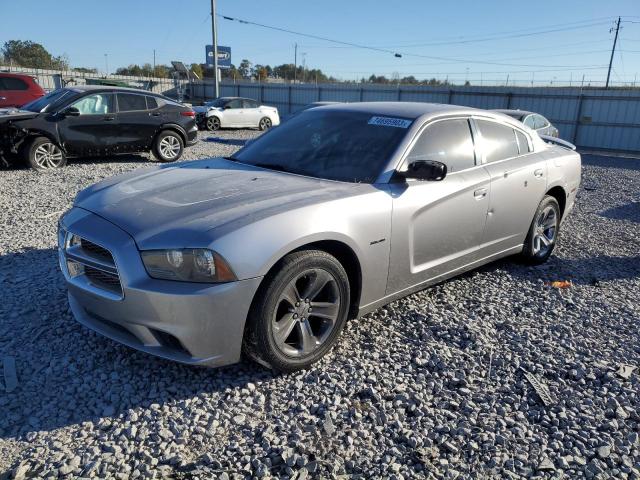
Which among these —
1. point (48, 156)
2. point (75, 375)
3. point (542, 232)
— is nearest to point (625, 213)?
point (542, 232)

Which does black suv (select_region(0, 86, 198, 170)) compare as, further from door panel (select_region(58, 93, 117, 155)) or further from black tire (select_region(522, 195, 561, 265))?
black tire (select_region(522, 195, 561, 265))

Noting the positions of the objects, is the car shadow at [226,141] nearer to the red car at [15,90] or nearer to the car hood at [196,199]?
the red car at [15,90]

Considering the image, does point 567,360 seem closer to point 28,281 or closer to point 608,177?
point 28,281

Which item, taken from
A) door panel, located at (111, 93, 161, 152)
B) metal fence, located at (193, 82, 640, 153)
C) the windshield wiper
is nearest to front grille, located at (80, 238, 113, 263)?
the windshield wiper

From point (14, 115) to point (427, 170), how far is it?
838 centimetres

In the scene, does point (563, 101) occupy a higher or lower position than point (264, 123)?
higher

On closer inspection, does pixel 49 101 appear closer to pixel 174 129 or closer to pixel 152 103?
pixel 152 103

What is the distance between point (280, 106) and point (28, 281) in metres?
28.8

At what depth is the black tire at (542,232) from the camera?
5.11 m

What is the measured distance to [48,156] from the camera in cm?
941

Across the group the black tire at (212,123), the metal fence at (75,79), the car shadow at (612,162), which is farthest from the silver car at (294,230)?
the metal fence at (75,79)

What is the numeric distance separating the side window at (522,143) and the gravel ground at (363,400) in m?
1.50

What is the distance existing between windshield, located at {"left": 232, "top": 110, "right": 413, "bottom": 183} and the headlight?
129 cm

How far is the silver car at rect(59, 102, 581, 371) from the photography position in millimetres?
2691
